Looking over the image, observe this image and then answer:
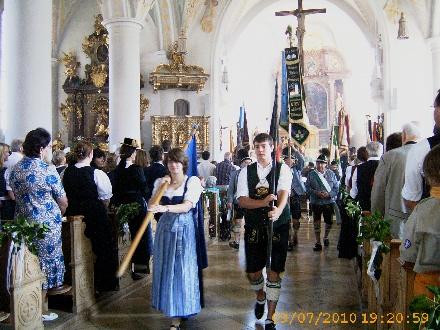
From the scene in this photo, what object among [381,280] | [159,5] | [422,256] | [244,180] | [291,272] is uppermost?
[159,5]

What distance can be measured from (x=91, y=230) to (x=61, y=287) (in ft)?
2.47

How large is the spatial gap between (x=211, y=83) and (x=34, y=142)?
13.1m

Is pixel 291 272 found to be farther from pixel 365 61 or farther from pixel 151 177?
pixel 365 61

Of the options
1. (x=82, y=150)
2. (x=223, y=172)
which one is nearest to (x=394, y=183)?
(x=82, y=150)

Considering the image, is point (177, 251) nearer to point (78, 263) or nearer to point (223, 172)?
point (78, 263)

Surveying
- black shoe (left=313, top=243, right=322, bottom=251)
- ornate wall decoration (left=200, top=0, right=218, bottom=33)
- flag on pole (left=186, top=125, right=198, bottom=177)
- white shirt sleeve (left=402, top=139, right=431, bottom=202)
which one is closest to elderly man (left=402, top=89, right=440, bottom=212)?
white shirt sleeve (left=402, top=139, right=431, bottom=202)

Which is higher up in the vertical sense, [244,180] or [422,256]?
[244,180]

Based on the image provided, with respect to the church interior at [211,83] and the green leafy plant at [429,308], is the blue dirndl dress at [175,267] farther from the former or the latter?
the green leafy plant at [429,308]

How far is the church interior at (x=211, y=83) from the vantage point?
613 cm

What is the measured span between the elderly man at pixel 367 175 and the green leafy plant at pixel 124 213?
272 cm

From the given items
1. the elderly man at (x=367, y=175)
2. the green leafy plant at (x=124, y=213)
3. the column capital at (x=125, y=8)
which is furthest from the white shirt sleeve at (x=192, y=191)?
the column capital at (x=125, y=8)

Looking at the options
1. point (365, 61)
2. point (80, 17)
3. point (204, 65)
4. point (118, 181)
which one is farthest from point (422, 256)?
point (365, 61)

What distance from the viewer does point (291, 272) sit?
744cm

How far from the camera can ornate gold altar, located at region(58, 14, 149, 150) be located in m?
17.8
